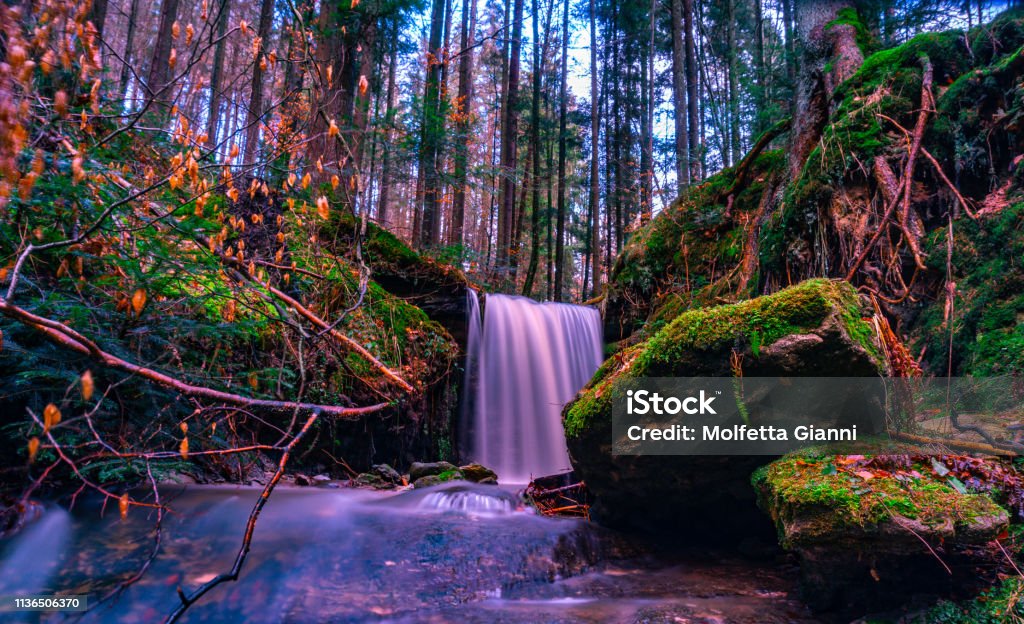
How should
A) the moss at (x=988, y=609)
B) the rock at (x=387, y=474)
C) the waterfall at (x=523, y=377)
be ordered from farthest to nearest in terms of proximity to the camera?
the waterfall at (x=523, y=377)
the rock at (x=387, y=474)
the moss at (x=988, y=609)

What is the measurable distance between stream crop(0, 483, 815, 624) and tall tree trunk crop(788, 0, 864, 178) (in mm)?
4590

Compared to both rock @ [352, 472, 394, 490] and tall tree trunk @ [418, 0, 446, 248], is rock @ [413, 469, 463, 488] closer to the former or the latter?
rock @ [352, 472, 394, 490]

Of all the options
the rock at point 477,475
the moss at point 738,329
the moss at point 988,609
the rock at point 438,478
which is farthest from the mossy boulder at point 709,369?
the rock at point 477,475

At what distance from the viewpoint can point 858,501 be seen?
7.60ft

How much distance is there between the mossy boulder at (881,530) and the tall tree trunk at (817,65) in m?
4.14

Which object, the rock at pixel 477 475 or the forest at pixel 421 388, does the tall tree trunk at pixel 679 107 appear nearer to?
the forest at pixel 421 388

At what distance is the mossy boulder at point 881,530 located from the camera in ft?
7.09

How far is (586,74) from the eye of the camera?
65.7 ft

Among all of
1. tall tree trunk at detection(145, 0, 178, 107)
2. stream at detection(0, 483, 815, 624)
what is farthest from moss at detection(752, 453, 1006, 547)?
tall tree trunk at detection(145, 0, 178, 107)

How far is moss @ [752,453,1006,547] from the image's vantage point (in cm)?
219

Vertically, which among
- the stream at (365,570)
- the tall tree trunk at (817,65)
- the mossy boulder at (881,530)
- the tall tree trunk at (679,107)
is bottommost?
the stream at (365,570)

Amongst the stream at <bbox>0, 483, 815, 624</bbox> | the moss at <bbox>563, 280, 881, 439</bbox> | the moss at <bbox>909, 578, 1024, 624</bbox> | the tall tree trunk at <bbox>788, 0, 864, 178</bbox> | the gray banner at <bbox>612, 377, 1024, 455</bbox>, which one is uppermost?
the tall tree trunk at <bbox>788, 0, 864, 178</bbox>

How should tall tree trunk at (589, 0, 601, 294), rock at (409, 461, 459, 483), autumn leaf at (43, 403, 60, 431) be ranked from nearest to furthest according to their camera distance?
1. autumn leaf at (43, 403, 60, 431)
2. rock at (409, 461, 459, 483)
3. tall tree trunk at (589, 0, 601, 294)

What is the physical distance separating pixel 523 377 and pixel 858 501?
7196mm
